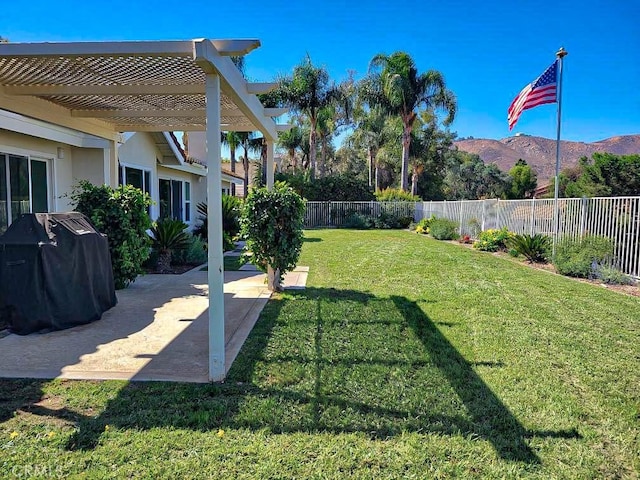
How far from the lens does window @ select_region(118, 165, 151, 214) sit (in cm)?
1124

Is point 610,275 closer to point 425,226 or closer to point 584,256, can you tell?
point 584,256

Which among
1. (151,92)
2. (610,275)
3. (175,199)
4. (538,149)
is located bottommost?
(610,275)

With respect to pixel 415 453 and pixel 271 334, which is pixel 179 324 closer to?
pixel 271 334

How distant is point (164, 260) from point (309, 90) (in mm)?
24413

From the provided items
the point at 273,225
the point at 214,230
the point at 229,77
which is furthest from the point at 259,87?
the point at 214,230

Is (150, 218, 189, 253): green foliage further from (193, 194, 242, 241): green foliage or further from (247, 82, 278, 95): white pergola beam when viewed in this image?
(247, 82, 278, 95): white pergola beam

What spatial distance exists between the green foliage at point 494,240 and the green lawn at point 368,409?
8.88 meters

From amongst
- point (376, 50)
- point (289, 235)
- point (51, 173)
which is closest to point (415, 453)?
point (289, 235)

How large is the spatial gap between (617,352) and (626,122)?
4450 cm

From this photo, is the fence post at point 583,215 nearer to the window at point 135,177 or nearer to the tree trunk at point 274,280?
the tree trunk at point 274,280

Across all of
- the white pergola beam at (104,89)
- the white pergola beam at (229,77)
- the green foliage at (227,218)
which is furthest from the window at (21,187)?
the green foliage at (227,218)

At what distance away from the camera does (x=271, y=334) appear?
→ 5488 millimetres

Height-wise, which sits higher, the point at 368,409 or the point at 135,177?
the point at 135,177

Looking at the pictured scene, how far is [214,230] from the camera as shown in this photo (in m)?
4.09
